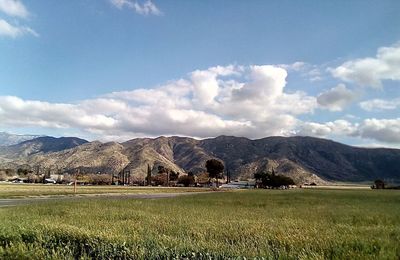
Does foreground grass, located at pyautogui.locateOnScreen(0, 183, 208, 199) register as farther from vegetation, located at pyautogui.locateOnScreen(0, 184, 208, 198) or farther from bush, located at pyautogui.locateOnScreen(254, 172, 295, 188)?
bush, located at pyautogui.locateOnScreen(254, 172, 295, 188)

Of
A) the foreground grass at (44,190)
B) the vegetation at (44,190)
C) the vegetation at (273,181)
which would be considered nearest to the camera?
the foreground grass at (44,190)

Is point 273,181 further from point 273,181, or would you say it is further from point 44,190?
point 44,190

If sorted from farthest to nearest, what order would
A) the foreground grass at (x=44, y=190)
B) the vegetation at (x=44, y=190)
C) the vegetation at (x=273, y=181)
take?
1. the vegetation at (x=273, y=181)
2. the vegetation at (x=44, y=190)
3. the foreground grass at (x=44, y=190)

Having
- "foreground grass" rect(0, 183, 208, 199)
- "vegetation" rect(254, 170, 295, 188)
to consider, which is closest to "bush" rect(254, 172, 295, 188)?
"vegetation" rect(254, 170, 295, 188)

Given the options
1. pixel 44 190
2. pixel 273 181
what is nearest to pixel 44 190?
pixel 44 190

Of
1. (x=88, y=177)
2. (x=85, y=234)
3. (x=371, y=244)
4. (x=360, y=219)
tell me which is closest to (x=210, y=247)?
(x=85, y=234)

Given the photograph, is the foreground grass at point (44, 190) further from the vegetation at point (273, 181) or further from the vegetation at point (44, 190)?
the vegetation at point (273, 181)

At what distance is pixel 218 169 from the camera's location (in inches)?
6737

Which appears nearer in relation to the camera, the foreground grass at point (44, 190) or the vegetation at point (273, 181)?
the foreground grass at point (44, 190)

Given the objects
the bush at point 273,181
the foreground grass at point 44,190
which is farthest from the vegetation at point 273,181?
the foreground grass at point 44,190

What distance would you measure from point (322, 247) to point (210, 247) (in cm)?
345

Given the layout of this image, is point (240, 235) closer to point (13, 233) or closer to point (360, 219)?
point (13, 233)

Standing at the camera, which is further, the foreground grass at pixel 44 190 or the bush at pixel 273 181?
the bush at pixel 273 181

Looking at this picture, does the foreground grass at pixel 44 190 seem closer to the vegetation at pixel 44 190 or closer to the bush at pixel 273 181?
the vegetation at pixel 44 190
